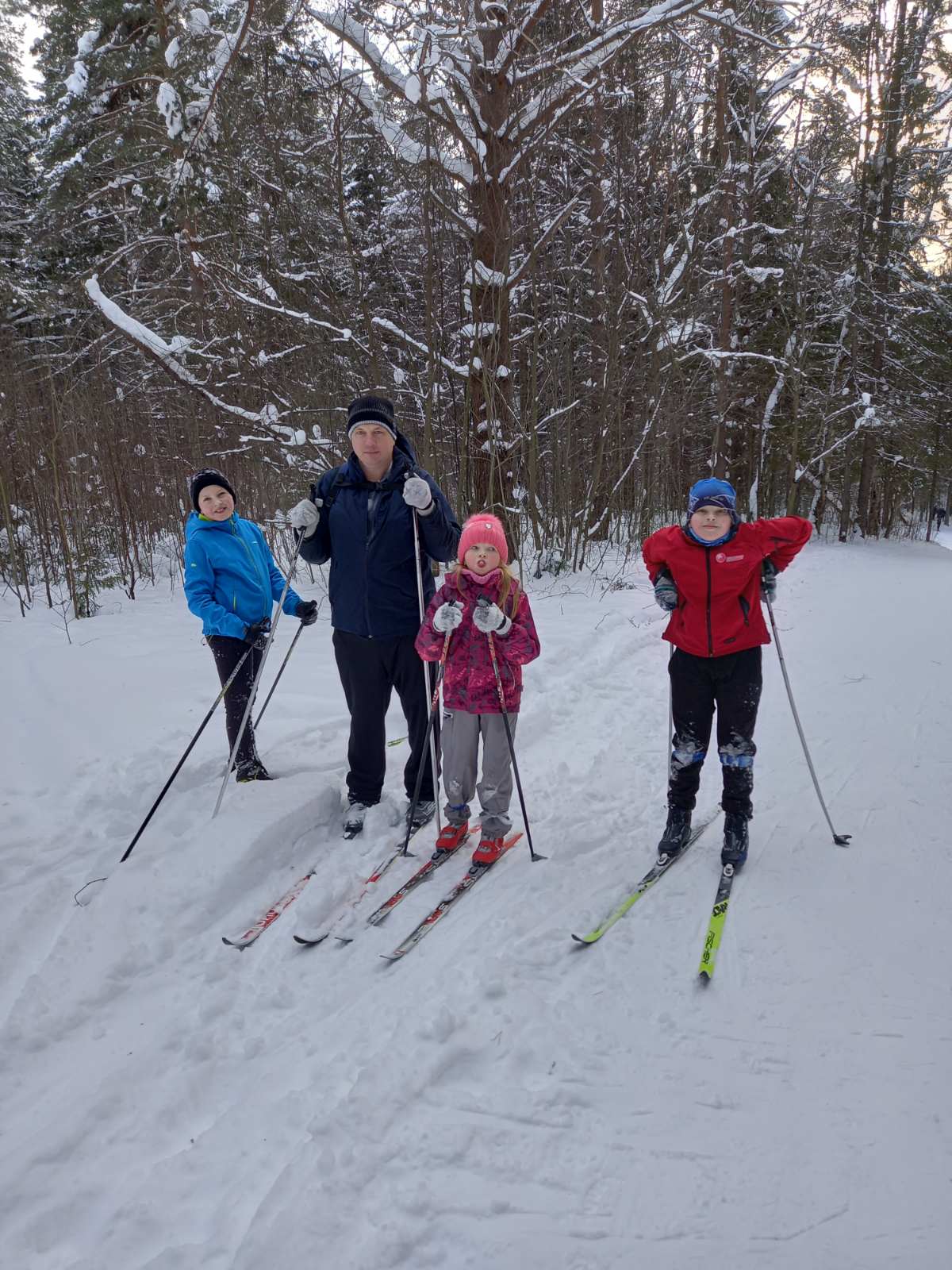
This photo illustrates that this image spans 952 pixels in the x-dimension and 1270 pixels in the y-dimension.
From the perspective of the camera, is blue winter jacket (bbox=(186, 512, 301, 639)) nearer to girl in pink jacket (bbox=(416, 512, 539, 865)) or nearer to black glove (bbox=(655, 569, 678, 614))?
girl in pink jacket (bbox=(416, 512, 539, 865))

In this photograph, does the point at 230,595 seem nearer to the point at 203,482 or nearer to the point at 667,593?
the point at 203,482

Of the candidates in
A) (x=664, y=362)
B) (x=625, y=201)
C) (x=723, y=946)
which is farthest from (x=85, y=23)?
(x=723, y=946)

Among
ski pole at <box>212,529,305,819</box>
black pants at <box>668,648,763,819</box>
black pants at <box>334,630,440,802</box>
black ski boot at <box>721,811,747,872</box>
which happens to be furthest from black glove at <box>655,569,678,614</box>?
ski pole at <box>212,529,305,819</box>

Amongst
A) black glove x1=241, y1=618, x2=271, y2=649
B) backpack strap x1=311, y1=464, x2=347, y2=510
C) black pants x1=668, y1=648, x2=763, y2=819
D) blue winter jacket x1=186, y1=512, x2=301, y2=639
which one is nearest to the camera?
black pants x1=668, y1=648, x2=763, y2=819

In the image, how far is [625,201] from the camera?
9414mm

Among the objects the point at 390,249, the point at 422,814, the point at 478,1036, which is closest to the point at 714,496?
the point at 422,814

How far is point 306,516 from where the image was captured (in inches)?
140

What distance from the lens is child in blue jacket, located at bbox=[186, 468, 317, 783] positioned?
13.1 feet

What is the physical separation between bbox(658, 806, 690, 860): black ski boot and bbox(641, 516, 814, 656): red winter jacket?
32.8 inches

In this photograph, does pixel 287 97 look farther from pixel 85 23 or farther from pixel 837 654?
pixel 85 23

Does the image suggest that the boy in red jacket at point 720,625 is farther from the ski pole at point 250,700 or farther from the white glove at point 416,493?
the ski pole at point 250,700

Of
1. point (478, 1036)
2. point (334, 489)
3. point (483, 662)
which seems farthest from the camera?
point (334, 489)

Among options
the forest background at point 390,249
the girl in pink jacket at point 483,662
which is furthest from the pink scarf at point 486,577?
the forest background at point 390,249

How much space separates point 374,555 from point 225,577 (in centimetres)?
109
